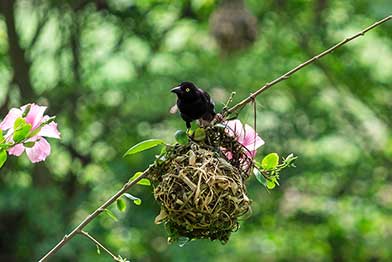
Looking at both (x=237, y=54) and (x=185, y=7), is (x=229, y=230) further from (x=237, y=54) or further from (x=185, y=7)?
(x=185, y=7)

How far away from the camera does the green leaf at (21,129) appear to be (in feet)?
5.77

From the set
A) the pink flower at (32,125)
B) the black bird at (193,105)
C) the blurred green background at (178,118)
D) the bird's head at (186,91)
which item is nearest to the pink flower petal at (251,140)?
the black bird at (193,105)

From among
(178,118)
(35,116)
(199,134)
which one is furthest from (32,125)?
(178,118)

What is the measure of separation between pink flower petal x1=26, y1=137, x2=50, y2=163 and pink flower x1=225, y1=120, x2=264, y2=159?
0.38 metres

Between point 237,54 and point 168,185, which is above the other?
point 168,185

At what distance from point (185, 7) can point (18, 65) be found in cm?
143

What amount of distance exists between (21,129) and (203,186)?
395 mm

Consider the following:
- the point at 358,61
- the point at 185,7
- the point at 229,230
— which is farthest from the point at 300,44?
the point at 229,230

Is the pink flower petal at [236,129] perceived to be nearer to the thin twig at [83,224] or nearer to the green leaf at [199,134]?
the green leaf at [199,134]

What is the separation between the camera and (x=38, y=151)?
6.09 ft

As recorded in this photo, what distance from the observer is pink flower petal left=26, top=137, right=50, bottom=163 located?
6.07ft

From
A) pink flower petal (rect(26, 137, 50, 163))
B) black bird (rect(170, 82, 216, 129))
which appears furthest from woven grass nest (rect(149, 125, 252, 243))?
pink flower petal (rect(26, 137, 50, 163))

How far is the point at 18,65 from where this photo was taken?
7.18 m

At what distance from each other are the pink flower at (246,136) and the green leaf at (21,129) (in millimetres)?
423
